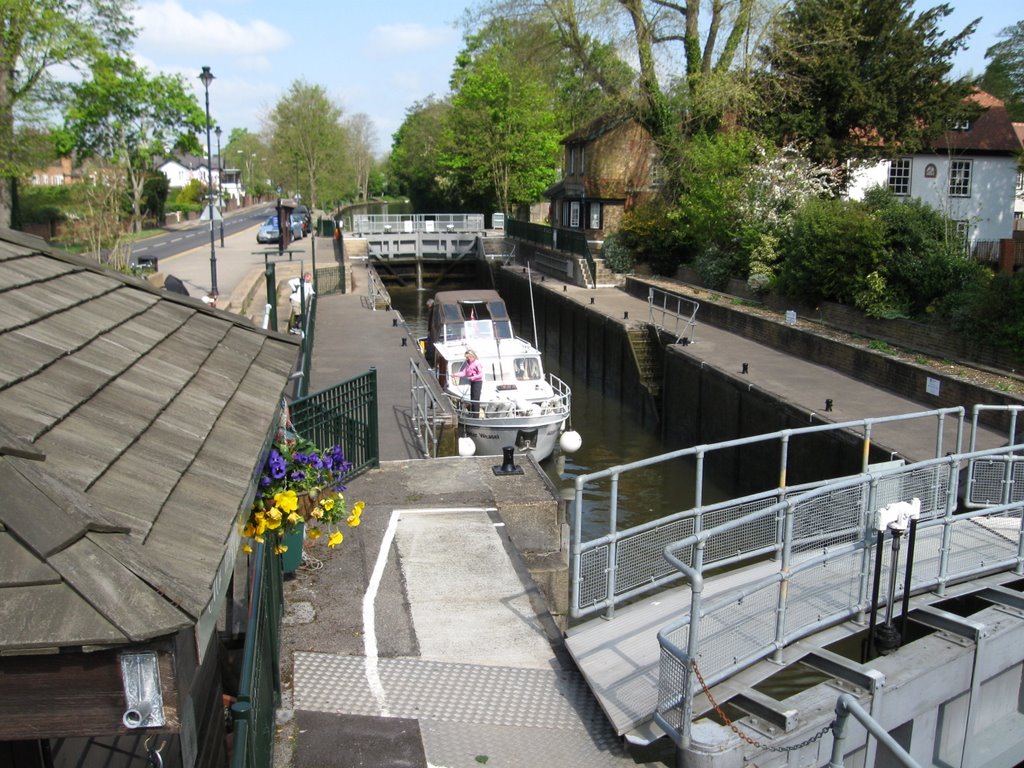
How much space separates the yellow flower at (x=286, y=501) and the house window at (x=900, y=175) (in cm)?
3833

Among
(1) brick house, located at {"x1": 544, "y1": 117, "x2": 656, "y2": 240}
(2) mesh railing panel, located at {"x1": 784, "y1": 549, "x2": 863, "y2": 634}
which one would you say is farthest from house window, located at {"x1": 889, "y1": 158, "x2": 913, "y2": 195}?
(2) mesh railing panel, located at {"x1": 784, "y1": 549, "x2": 863, "y2": 634}

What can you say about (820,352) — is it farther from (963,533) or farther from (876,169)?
(876,169)

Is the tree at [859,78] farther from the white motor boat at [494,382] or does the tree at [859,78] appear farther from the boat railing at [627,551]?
the boat railing at [627,551]

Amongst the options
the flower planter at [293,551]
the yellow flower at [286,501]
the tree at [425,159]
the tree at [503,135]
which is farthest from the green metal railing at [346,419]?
the tree at [425,159]

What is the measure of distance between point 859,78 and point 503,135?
31.5m

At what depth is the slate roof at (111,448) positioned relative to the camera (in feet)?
9.10

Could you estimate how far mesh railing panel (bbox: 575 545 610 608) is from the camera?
782 cm

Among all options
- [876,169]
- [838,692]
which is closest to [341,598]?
[838,692]

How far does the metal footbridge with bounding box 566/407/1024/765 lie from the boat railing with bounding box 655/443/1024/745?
0.05 feet

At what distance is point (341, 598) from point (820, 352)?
16.2 m

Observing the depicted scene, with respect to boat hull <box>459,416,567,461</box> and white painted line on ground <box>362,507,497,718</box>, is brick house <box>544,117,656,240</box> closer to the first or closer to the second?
boat hull <box>459,416,567,461</box>

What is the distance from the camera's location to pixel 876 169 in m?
38.9

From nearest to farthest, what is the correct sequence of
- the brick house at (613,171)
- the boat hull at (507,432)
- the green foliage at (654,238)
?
1. the boat hull at (507,432)
2. the green foliage at (654,238)
3. the brick house at (613,171)

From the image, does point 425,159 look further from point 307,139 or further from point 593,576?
point 593,576
